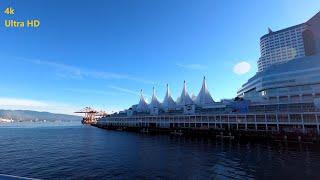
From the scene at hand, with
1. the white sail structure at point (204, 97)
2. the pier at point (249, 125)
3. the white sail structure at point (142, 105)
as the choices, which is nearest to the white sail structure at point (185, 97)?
the white sail structure at point (204, 97)

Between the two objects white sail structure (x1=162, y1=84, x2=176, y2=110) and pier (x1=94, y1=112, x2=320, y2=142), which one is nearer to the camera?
pier (x1=94, y1=112, x2=320, y2=142)

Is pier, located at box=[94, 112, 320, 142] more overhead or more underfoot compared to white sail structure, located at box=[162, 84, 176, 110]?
more underfoot

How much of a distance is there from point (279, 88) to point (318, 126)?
6207cm

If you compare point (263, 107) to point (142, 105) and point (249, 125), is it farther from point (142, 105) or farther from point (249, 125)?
point (142, 105)

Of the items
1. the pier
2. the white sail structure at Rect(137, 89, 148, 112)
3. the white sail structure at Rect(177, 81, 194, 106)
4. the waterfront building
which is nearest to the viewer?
the pier

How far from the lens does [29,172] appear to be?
3900 cm

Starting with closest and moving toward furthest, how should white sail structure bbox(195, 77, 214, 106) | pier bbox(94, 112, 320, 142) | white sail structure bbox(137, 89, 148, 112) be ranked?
pier bbox(94, 112, 320, 142), white sail structure bbox(195, 77, 214, 106), white sail structure bbox(137, 89, 148, 112)

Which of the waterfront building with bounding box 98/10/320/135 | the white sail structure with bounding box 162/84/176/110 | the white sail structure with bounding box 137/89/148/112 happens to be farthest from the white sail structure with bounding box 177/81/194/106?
the white sail structure with bounding box 137/89/148/112

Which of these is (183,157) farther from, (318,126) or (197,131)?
(197,131)

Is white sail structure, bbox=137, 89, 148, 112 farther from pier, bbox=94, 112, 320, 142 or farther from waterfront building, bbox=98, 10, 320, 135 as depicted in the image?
pier, bbox=94, 112, 320, 142

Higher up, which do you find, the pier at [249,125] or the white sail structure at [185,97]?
the white sail structure at [185,97]

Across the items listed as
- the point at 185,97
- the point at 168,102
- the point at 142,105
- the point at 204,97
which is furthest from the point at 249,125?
the point at 142,105

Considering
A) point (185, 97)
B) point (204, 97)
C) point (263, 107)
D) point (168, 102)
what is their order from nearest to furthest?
point (263, 107) < point (204, 97) < point (185, 97) < point (168, 102)

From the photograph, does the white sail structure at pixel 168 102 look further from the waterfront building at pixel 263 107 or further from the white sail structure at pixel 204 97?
the white sail structure at pixel 204 97
